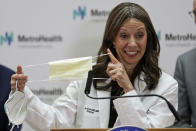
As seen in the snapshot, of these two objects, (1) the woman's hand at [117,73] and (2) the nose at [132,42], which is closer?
(1) the woman's hand at [117,73]

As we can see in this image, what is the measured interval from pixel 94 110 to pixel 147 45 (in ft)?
1.47

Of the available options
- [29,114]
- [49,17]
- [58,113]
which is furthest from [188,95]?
[49,17]

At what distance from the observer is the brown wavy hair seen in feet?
5.97

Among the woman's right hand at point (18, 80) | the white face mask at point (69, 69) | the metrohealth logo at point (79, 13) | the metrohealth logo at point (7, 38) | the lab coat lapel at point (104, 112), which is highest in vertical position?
the metrohealth logo at point (79, 13)

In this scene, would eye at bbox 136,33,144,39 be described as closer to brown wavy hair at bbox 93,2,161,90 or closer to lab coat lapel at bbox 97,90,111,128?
brown wavy hair at bbox 93,2,161,90

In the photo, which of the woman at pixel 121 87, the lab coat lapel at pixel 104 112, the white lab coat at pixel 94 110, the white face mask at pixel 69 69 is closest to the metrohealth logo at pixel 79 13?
the woman at pixel 121 87

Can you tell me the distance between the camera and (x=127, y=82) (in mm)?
1628

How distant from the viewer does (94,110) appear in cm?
182

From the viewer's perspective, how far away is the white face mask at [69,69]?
1.40 m

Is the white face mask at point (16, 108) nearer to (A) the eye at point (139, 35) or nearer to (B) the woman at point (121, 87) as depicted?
(B) the woman at point (121, 87)

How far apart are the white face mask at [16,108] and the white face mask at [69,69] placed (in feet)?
0.48

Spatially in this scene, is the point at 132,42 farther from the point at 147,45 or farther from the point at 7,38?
the point at 7,38

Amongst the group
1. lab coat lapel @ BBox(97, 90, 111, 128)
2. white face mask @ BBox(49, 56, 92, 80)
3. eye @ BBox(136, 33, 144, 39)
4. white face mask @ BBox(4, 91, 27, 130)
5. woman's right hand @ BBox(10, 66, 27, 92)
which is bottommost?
lab coat lapel @ BBox(97, 90, 111, 128)

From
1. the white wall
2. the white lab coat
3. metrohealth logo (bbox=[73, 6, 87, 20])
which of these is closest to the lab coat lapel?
the white lab coat
